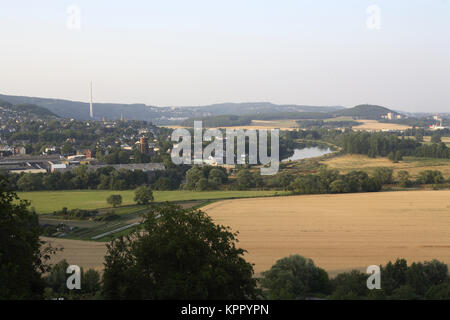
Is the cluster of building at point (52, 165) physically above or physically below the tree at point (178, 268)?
below

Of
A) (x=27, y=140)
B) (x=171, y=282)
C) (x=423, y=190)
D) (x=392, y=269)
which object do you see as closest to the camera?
(x=171, y=282)

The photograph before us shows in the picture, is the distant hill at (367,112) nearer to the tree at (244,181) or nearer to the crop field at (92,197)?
the tree at (244,181)

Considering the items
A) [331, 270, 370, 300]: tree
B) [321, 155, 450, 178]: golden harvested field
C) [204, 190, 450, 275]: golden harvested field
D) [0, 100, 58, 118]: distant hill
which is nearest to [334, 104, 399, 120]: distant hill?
[0, 100, 58, 118]: distant hill

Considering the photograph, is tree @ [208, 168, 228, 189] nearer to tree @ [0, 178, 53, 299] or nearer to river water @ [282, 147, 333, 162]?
river water @ [282, 147, 333, 162]

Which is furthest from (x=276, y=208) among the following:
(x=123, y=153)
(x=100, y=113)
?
(x=100, y=113)

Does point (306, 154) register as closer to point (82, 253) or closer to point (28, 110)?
point (82, 253)

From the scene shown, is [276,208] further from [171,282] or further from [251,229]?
[171,282]

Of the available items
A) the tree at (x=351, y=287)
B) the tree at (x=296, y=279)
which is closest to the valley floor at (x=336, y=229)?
the tree at (x=296, y=279)
